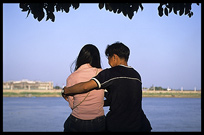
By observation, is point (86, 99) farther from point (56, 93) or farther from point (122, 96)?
point (56, 93)

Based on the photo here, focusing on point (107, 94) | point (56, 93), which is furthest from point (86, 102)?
point (56, 93)

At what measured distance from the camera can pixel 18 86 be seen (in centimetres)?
8762

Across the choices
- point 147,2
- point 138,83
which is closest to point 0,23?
point 147,2

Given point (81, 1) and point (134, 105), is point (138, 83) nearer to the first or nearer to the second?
point (134, 105)

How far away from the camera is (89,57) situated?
2000 mm

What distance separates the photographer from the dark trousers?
75.4 inches

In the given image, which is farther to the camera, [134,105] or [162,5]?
[162,5]

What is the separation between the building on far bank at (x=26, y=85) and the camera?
86356mm

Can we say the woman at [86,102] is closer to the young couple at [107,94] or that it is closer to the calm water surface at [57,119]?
the young couple at [107,94]

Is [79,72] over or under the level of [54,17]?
under

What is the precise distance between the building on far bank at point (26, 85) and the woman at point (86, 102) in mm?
86014

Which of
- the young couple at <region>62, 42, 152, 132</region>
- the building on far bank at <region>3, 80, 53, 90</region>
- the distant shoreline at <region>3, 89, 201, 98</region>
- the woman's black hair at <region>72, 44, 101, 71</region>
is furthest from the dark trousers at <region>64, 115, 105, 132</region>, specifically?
the building on far bank at <region>3, 80, 53, 90</region>

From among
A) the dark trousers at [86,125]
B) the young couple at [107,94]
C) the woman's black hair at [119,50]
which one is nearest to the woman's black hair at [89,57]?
the young couple at [107,94]

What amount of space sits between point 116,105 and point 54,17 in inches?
54.5
